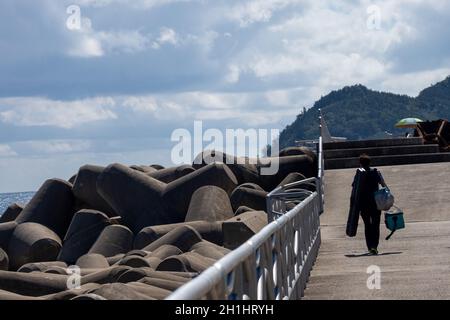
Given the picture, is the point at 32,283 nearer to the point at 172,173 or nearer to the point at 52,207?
the point at 52,207

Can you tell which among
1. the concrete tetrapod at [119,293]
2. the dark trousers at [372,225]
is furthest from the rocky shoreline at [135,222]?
the concrete tetrapod at [119,293]

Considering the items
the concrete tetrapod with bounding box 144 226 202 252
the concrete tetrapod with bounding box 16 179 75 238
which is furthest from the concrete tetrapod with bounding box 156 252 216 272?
the concrete tetrapod with bounding box 16 179 75 238

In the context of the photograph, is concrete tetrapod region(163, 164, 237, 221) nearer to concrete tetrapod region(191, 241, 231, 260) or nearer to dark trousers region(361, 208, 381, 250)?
concrete tetrapod region(191, 241, 231, 260)

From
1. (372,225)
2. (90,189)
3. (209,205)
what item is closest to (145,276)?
(372,225)

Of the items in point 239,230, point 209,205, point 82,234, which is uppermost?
point 209,205

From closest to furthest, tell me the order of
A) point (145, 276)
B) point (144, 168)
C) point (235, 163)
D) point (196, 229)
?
point (145, 276) → point (196, 229) → point (235, 163) → point (144, 168)

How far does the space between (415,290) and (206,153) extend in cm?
2083

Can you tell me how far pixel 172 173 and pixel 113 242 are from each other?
22.6 ft

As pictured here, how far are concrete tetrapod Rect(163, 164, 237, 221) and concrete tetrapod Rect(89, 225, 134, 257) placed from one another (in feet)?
8.36

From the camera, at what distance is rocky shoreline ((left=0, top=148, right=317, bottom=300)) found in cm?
1792

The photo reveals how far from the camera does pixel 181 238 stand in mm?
21969

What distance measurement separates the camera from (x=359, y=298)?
11.7 meters

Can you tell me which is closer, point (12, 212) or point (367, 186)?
point (367, 186)

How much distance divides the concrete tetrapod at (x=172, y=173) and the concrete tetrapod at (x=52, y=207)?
8.27 ft
